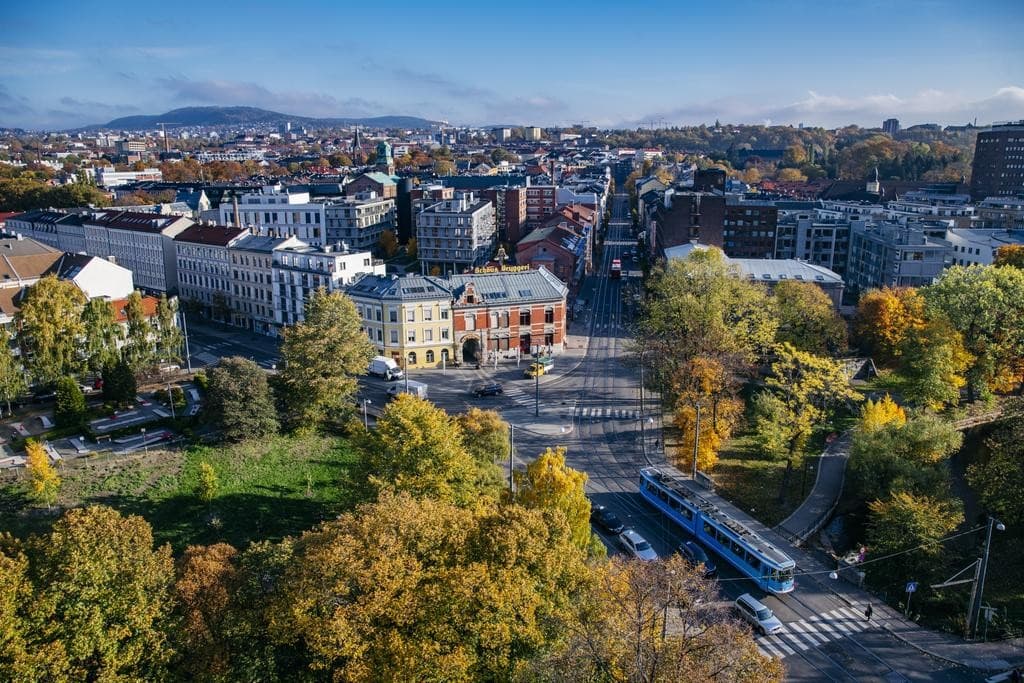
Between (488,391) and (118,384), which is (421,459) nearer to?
(488,391)

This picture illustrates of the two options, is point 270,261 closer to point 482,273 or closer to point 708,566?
point 482,273

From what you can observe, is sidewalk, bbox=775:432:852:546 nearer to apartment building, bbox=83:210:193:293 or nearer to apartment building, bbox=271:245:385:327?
apartment building, bbox=271:245:385:327

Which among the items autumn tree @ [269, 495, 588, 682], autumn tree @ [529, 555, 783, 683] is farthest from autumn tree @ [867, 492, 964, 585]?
autumn tree @ [269, 495, 588, 682]

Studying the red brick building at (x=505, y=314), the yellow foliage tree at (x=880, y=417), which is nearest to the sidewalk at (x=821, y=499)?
the yellow foliage tree at (x=880, y=417)

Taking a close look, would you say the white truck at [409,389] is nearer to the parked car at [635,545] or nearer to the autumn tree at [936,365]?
the parked car at [635,545]

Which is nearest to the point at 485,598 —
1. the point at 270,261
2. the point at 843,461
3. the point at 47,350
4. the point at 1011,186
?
the point at 843,461

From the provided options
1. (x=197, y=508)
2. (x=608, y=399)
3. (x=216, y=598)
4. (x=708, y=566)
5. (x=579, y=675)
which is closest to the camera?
(x=579, y=675)

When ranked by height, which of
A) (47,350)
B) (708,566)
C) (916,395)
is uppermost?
(47,350)
